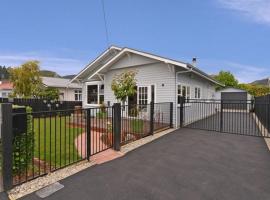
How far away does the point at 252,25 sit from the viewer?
15.5 metres

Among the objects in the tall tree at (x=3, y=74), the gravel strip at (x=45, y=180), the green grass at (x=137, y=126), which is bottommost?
the gravel strip at (x=45, y=180)

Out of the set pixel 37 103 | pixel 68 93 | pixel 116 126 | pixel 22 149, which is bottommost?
pixel 22 149

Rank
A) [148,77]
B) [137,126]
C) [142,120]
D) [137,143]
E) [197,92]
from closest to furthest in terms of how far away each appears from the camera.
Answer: [137,143], [137,126], [142,120], [148,77], [197,92]

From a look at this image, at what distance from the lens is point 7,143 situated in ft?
11.6

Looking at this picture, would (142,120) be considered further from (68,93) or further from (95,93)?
(68,93)

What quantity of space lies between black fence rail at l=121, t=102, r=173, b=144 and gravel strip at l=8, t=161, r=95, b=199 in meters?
2.34

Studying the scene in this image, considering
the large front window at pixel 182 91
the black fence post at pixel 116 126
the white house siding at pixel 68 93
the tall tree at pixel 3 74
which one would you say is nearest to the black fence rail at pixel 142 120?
the black fence post at pixel 116 126

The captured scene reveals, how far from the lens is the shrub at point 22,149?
153 inches

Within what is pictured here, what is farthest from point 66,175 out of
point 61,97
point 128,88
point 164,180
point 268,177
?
point 61,97

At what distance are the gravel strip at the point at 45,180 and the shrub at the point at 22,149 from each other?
0.35m

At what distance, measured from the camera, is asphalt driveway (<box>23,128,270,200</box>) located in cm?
359

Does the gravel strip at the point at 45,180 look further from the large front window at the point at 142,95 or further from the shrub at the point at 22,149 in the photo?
the large front window at the point at 142,95

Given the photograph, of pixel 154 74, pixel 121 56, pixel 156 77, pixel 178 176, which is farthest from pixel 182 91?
pixel 178 176

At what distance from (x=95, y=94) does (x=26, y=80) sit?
1174 cm
